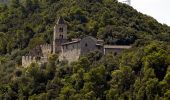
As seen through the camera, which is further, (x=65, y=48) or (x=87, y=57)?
(x=65, y=48)

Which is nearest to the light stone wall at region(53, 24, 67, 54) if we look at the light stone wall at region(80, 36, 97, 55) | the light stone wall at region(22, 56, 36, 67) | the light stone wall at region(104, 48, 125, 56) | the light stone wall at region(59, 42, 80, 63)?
the light stone wall at region(59, 42, 80, 63)

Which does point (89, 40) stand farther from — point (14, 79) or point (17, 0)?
point (17, 0)

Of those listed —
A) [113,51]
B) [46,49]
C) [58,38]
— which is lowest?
[46,49]

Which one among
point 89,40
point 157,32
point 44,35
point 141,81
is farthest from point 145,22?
point 141,81

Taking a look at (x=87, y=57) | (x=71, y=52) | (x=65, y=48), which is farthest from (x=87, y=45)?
(x=65, y=48)

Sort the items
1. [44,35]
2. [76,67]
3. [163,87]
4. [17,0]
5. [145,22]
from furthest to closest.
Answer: [17,0], [145,22], [44,35], [76,67], [163,87]

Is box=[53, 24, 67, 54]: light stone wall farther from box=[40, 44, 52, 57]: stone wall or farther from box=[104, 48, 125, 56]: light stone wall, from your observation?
box=[104, 48, 125, 56]: light stone wall

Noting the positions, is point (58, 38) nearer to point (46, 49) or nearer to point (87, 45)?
point (46, 49)
